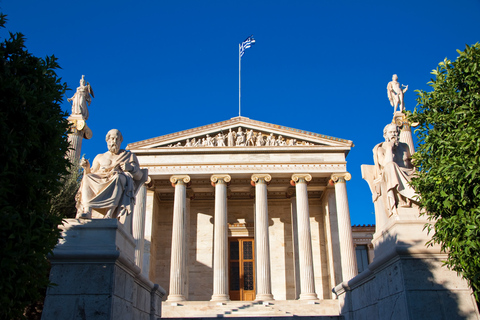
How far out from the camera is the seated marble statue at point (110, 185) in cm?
776

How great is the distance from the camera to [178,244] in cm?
2431

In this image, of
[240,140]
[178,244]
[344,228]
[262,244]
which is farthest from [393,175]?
[240,140]

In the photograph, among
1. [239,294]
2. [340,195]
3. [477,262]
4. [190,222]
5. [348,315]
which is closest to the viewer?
[477,262]

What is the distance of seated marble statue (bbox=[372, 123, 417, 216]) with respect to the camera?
784 centimetres

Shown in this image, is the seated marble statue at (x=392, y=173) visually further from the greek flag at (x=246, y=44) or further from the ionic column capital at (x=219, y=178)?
the greek flag at (x=246, y=44)

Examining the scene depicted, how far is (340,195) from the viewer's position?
Result: 84.2ft

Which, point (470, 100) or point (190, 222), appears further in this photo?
point (190, 222)

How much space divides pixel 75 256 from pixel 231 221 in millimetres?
22754

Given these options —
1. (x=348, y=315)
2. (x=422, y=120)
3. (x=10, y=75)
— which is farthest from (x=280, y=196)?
(x=10, y=75)

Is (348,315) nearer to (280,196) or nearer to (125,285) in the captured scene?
(125,285)

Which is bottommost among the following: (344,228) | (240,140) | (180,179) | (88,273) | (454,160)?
(88,273)

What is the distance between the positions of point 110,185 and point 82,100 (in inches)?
663

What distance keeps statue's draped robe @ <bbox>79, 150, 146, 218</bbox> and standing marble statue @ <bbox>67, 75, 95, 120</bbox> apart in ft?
52.6

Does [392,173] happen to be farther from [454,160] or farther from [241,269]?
[241,269]
